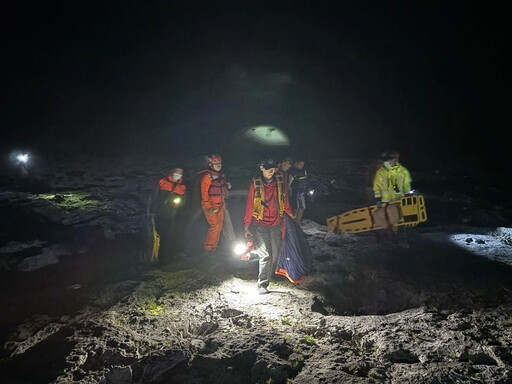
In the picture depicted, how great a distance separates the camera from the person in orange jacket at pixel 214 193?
613 cm

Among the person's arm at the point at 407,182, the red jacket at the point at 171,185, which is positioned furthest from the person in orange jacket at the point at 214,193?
the person's arm at the point at 407,182

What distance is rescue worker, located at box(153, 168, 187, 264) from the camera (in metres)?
6.05

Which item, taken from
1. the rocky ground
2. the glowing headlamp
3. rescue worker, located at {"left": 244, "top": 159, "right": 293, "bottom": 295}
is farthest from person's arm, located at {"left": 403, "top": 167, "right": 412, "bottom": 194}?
the glowing headlamp

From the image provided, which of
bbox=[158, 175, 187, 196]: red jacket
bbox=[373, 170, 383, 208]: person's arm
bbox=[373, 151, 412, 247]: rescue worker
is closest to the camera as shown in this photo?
bbox=[158, 175, 187, 196]: red jacket

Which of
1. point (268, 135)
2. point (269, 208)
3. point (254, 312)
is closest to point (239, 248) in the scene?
point (269, 208)

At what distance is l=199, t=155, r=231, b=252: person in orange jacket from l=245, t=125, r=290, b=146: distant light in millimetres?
30816

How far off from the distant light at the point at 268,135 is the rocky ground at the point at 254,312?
29816mm

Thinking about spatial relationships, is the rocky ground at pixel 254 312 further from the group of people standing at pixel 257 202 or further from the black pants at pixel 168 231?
the group of people standing at pixel 257 202

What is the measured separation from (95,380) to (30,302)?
263 centimetres

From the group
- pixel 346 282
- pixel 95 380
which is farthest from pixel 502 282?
pixel 95 380

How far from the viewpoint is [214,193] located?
638 centimetres

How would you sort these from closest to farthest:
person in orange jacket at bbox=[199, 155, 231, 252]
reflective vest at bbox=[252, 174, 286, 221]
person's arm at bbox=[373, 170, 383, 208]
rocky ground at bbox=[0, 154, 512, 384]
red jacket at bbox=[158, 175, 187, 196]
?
rocky ground at bbox=[0, 154, 512, 384] → reflective vest at bbox=[252, 174, 286, 221] → red jacket at bbox=[158, 175, 187, 196] → person in orange jacket at bbox=[199, 155, 231, 252] → person's arm at bbox=[373, 170, 383, 208]

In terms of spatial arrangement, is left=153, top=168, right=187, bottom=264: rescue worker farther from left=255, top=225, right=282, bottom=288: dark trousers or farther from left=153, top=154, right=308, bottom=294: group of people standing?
Answer: left=255, top=225, right=282, bottom=288: dark trousers

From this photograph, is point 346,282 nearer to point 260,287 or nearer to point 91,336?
point 260,287
